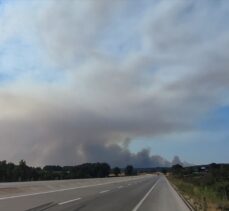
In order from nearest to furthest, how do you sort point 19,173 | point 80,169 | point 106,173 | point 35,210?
1. point 35,210
2. point 19,173
3. point 80,169
4. point 106,173

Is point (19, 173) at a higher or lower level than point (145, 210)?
higher

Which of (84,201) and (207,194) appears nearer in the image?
(84,201)

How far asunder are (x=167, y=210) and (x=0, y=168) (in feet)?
297

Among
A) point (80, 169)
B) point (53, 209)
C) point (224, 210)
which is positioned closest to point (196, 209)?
point (224, 210)

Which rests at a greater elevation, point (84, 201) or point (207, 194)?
point (207, 194)

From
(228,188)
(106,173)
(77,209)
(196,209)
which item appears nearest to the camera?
(77,209)

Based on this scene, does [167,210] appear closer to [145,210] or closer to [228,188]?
[145,210]

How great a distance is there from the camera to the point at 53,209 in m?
21.0

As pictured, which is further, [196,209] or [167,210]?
[196,209]

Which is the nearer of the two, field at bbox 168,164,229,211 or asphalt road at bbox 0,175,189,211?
asphalt road at bbox 0,175,189,211

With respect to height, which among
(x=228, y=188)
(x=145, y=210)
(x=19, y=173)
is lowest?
(x=145, y=210)

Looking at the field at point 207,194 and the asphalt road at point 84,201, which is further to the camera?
the field at point 207,194

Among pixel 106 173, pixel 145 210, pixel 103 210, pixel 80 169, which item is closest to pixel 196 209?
pixel 145 210

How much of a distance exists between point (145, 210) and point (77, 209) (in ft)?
9.64
